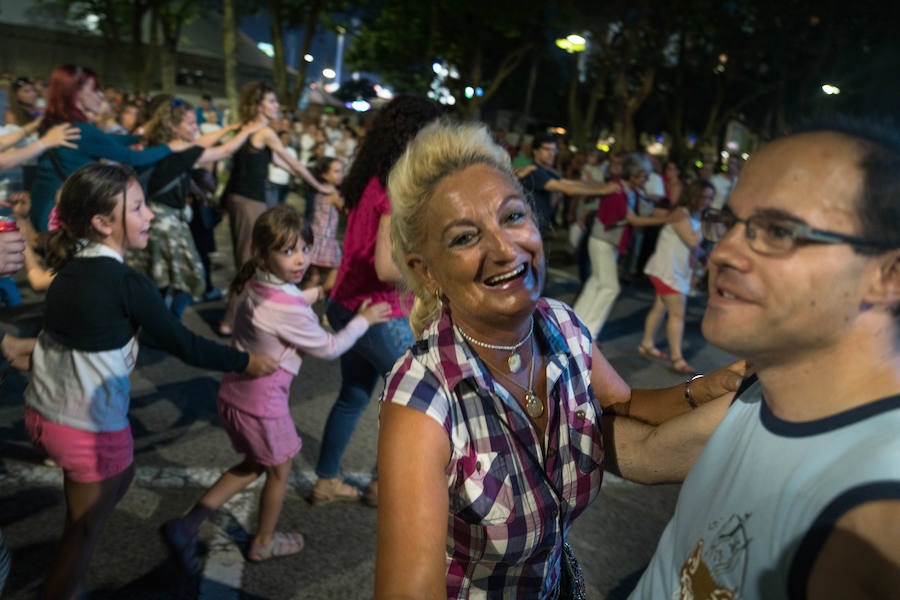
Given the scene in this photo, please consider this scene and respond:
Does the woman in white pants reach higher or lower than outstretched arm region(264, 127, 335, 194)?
lower

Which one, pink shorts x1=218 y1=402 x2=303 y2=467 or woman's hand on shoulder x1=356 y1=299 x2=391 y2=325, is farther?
woman's hand on shoulder x1=356 y1=299 x2=391 y2=325

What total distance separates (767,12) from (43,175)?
94.5 ft

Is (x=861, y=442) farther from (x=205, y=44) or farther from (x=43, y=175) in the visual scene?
(x=205, y=44)

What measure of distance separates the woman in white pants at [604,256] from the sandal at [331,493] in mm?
4098

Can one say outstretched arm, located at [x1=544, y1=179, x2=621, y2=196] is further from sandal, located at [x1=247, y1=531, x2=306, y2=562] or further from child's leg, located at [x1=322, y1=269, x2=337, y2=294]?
sandal, located at [x1=247, y1=531, x2=306, y2=562]

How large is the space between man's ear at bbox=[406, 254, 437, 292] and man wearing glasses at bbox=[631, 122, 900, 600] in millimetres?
821

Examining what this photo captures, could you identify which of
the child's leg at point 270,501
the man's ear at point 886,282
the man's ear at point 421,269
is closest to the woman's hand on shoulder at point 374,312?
the child's leg at point 270,501

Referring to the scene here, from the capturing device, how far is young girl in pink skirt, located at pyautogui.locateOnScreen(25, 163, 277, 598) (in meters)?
2.52

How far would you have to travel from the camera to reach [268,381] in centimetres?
314

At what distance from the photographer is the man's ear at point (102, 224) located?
259 cm

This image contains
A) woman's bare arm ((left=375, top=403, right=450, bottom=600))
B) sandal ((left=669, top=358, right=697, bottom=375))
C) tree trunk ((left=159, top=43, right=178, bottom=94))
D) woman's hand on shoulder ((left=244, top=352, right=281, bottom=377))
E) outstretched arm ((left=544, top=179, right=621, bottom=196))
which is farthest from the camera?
tree trunk ((left=159, top=43, right=178, bottom=94))

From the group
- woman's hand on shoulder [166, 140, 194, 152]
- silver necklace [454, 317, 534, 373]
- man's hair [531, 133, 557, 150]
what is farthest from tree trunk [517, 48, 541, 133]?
silver necklace [454, 317, 534, 373]

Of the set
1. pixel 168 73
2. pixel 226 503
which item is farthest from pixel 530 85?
pixel 226 503

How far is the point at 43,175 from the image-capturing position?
5.23m
